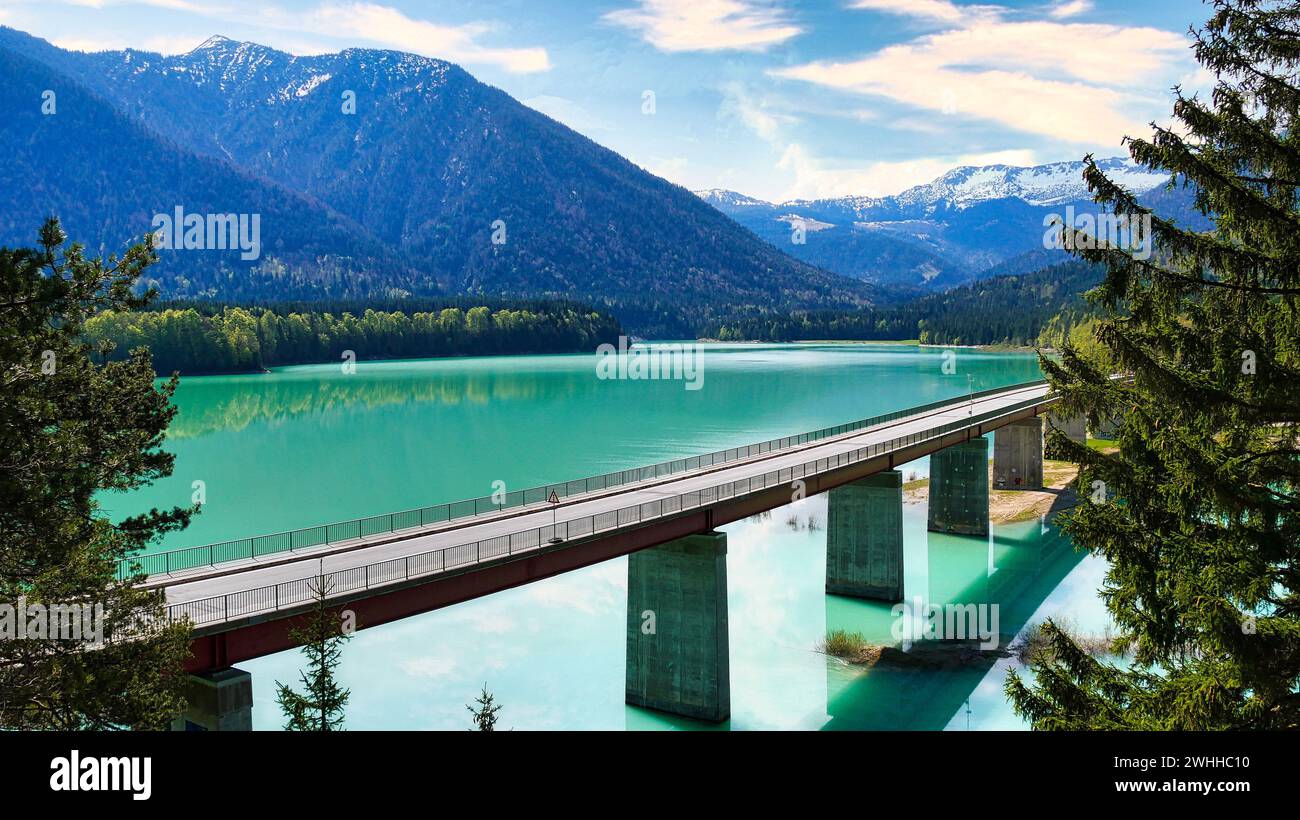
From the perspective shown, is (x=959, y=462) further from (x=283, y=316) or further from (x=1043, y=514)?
(x=283, y=316)

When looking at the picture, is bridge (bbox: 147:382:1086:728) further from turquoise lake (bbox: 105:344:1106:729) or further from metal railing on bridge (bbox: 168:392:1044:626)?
turquoise lake (bbox: 105:344:1106:729)

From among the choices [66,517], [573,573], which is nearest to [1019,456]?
[573,573]

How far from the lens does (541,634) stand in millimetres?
40750

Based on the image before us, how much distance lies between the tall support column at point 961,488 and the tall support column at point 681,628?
32392 mm

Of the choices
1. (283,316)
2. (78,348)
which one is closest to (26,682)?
(78,348)

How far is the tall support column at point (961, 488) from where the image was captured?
195ft

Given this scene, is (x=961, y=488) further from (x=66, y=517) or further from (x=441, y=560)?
(x=66, y=517)

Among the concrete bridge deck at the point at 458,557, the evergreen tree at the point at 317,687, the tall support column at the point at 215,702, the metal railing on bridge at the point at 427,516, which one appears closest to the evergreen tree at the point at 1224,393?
the evergreen tree at the point at 317,687

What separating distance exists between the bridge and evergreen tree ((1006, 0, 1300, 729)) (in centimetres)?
1459

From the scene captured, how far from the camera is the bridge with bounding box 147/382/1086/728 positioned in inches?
814

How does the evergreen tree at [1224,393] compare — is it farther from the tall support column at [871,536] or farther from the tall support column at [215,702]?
the tall support column at [871,536]

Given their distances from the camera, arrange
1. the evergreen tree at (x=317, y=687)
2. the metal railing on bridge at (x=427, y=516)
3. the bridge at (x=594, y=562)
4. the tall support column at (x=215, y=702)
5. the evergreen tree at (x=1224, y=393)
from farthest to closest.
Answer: the metal railing on bridge at (x=427, y=516)
the bridge at (x=594, y=562)
the tall support column at (x=215, y=702)
the evergreen tree at (x=317, y=687)
the evergreen tree at (x=1224, y=393)
